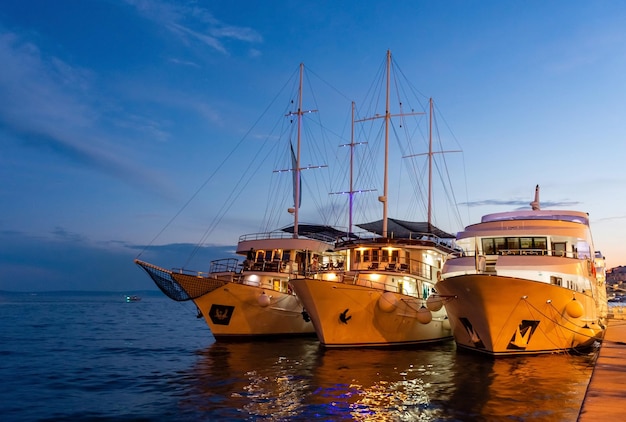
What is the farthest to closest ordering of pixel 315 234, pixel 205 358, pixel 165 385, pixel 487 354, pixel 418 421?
pixel 315 234, pixel 205 358, pixel 487 354, pixel 165 385, pixel 418 421

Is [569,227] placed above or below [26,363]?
above

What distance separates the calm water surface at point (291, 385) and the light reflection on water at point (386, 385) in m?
0.03

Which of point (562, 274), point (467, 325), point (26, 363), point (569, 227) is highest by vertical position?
point (569, 227)

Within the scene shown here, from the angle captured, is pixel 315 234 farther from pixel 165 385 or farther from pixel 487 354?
pixel 165 385

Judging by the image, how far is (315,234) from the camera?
4381 cm

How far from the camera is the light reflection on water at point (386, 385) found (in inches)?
505

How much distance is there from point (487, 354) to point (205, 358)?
1241cm

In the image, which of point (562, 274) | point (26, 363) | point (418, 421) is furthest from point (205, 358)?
Answer: point (562, 274)

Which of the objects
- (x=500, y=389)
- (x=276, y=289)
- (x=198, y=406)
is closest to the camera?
(x=198, y=406)

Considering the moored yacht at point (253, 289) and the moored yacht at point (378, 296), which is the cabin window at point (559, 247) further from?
the moored yacht at point (253, 289)

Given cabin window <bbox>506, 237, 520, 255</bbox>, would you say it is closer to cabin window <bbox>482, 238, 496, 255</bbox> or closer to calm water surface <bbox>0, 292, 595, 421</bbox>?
cabin window <bbox>482, 238, 496, 255</bbox>

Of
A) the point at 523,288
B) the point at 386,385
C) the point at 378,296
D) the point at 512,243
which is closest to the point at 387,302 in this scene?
the point at 378,296

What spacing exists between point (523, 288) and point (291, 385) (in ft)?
31.5

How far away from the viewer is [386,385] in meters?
16.2
